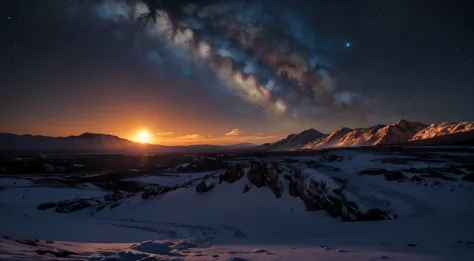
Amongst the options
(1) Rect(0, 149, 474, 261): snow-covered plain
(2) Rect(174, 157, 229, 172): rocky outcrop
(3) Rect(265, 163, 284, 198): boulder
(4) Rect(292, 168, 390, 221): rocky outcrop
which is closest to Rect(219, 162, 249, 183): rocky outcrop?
(1) Rect(0, 149, 474, 261): snow-covered plain

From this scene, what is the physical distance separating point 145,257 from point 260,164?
13077 mm

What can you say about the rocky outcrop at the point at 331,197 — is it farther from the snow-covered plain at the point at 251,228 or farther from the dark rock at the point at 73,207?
the dark rock at the point at 73,207

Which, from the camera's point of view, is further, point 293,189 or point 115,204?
point 115,204

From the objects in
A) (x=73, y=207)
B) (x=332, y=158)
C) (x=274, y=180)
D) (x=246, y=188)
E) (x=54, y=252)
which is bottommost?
(x=73, y=207)

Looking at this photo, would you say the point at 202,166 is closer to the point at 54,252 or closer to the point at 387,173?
the point at 387,173

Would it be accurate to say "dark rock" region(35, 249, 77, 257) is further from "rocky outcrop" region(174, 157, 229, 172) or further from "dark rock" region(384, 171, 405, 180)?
"rocky outcrop" region(174, 157, 229, 172)

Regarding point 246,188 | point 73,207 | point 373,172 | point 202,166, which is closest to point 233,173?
point 246,188

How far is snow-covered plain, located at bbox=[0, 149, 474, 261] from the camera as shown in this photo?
25.8ft

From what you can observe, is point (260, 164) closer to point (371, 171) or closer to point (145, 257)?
point (371, 171)

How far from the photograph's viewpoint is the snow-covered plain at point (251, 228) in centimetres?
787

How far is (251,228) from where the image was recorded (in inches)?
578

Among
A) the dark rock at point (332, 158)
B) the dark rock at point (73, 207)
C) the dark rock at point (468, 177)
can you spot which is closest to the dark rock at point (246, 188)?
the dark rock at point (332, 158)

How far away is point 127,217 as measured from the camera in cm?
2027

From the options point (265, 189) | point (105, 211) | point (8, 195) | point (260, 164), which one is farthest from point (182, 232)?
point (8, 195)
